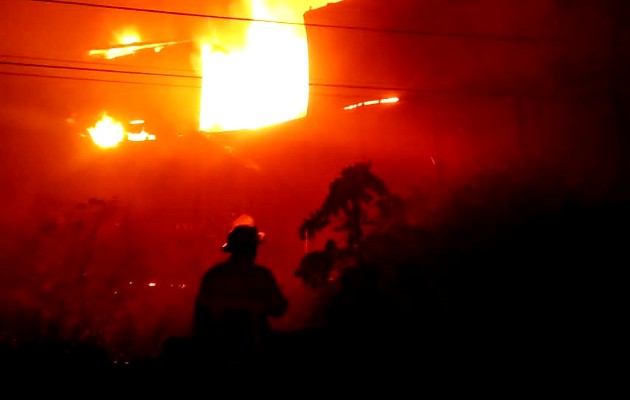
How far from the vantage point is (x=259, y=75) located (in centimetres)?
2684

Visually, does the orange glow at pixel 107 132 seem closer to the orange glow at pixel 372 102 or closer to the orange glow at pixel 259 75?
the orange glow at pixel 259 75

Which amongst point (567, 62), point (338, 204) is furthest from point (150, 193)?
point (338, 204)

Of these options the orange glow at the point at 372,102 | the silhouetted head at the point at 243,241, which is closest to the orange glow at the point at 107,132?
the orange glow at the point at 372,102

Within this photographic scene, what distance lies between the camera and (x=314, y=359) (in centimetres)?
605

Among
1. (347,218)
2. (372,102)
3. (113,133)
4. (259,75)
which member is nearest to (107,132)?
(113,133)

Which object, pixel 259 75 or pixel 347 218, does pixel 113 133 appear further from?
pixel 347 218

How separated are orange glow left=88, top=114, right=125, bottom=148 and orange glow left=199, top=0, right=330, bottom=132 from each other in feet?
10.8

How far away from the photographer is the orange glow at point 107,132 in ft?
91.6

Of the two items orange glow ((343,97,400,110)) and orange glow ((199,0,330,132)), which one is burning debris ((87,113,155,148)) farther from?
orange glow ((343,97,400,110))

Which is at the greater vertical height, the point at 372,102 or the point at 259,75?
the point at 259,75

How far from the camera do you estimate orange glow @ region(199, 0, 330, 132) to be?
2442 centimetres

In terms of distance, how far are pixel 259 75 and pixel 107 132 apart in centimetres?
679

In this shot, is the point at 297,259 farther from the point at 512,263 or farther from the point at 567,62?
the point at 512,263

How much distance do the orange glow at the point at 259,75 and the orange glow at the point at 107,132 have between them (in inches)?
129
